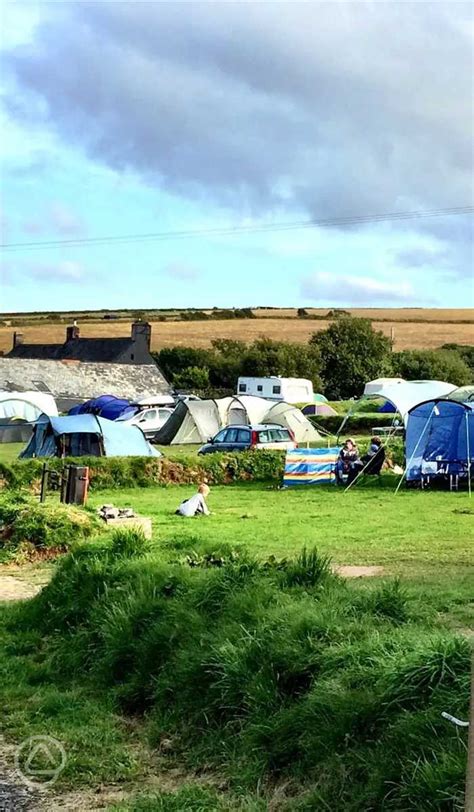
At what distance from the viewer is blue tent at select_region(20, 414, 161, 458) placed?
2634cm

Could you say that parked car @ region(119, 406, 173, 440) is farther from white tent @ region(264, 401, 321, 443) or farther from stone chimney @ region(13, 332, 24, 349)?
stone chimney @ region(13, 332, 24, 349)

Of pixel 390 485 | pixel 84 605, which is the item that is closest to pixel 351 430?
pixel 390 485

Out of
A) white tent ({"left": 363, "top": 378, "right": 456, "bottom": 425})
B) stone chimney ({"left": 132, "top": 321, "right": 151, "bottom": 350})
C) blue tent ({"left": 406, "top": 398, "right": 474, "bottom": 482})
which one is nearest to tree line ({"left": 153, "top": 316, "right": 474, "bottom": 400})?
stone chimney ({"left": 132, "top": 321, "right": 151, "bottom": 350})

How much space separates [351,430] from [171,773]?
1377 inches

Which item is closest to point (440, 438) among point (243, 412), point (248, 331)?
point (243, 412)

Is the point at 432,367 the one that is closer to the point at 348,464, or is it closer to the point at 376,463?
the point at 376,463

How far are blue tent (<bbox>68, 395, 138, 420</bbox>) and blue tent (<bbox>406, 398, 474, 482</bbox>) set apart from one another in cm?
2213

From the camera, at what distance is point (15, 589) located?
A: 410 inches

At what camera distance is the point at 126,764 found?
530 cm

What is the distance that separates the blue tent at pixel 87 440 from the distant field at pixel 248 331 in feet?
180

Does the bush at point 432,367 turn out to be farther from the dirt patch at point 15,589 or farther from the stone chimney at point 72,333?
the dirt patch at point 15,589

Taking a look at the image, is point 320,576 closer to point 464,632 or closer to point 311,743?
point 464,632

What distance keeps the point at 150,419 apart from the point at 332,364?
3547cm

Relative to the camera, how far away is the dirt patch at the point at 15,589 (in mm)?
9938
